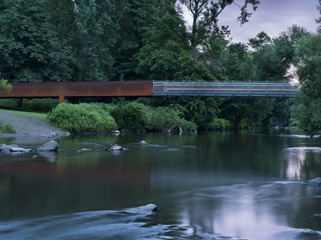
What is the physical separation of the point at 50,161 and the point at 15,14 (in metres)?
39.3

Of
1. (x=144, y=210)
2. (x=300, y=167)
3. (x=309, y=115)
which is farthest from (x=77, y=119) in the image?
(x=144, y=210)

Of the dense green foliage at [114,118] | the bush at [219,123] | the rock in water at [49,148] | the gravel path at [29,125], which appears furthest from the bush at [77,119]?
the bush at [219,123]

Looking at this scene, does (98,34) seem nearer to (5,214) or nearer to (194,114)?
(194,114)

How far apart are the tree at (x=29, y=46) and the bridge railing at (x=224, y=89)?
13595 mm

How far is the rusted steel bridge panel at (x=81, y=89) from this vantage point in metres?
47.4

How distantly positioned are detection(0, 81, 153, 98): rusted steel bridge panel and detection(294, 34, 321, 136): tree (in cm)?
2782

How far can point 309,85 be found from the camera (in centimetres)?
2000

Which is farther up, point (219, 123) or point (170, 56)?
point (170, 56)

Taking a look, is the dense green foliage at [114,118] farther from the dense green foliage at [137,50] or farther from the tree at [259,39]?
the tree at [259,39]

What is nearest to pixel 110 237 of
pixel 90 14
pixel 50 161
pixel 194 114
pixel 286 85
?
pixel 50 161

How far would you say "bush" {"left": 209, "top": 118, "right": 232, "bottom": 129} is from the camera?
58.0 metres

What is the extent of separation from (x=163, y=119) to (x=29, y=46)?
18.0 meters

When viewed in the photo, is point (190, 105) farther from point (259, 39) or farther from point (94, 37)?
point (259, 39)

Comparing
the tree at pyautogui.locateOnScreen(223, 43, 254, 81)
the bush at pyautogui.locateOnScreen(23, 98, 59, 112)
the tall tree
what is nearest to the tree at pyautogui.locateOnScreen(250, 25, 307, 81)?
the tree at pyautogui.locateOnScreen(223, 43, 254, 81)
